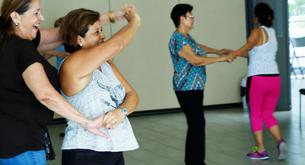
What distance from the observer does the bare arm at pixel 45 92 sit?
2214 mm

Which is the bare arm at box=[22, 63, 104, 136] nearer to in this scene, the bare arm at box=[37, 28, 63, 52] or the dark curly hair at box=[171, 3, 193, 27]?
the bare arm at box=[37, 28, 63, 52]

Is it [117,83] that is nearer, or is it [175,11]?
[117,83]

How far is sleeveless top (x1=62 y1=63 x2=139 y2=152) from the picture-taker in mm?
2473

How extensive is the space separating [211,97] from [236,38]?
3.37 feet

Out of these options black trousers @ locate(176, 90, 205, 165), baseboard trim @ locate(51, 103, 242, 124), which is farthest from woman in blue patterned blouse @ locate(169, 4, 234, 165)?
baseboard trim @ locate(51, 103, 242, 124)

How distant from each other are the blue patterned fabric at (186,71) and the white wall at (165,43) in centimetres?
341

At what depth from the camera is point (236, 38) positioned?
28.3 ft

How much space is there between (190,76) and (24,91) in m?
2.52

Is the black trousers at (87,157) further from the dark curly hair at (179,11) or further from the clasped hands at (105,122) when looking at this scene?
the dark curly hair at (179,11)

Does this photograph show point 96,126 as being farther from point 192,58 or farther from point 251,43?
point 251,43

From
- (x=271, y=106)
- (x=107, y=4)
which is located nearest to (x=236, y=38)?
(x=107, y=4)

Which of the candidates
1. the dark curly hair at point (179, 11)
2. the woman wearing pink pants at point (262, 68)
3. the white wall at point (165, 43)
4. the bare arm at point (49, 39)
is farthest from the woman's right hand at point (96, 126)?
the white wall at point (165, 43)

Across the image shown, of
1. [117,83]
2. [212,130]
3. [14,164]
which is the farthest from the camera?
[212,130]

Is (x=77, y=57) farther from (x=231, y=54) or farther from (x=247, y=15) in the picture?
(x=247, y=15)
